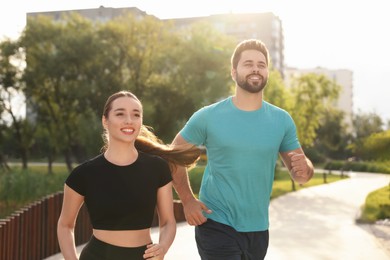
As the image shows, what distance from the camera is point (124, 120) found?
12.0 ft

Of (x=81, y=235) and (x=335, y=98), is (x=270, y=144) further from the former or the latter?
(x=335, y=98)

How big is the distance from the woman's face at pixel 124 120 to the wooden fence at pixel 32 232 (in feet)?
14.2

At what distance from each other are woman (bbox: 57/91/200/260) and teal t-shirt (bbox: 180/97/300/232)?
0.68 meters

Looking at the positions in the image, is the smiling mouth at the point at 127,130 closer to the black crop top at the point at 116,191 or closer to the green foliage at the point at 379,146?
the black crop top at the point at 116,191

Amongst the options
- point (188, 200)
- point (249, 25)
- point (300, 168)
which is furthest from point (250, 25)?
point (300, 168)

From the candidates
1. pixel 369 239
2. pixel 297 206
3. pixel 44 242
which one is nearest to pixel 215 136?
pixel 44 242

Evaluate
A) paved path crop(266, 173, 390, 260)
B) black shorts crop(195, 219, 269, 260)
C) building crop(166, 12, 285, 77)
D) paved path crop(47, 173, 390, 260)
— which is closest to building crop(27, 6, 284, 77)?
building crop(166, 12, 285, 77)

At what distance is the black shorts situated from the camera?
4336 mm

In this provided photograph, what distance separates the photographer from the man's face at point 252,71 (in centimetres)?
440

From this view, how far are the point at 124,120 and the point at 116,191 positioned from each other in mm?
379

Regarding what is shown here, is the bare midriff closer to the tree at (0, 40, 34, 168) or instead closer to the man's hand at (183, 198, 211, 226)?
the man's hand at (183, 198, 211, 226)

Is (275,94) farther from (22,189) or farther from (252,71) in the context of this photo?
(252,71)

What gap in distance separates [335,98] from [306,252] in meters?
30.0

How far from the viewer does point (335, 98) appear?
3884cm
